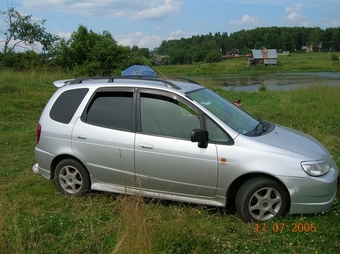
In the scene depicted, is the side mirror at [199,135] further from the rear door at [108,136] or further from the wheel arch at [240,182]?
the rear door at [108,136]

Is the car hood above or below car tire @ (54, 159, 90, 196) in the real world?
above

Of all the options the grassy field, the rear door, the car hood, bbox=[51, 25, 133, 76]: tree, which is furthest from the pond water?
the grassy field

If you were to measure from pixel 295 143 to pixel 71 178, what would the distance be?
10.3ft

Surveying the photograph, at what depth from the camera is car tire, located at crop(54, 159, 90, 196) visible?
16.8 ft

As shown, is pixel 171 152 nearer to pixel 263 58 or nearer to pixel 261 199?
pixel 261 199

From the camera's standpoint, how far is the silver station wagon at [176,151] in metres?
4.27

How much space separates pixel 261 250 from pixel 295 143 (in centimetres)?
153

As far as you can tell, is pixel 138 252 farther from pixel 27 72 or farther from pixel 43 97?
pixel 27 72

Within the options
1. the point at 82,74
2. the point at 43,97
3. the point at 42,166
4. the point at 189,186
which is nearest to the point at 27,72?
the point at 82,74

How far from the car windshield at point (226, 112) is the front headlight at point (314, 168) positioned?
33.7 inches

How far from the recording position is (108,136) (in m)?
4.88

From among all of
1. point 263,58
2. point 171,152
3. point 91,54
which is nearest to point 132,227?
point 171,152

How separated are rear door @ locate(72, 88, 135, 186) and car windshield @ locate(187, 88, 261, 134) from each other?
95 cm

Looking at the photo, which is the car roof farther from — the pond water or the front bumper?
the pond water
